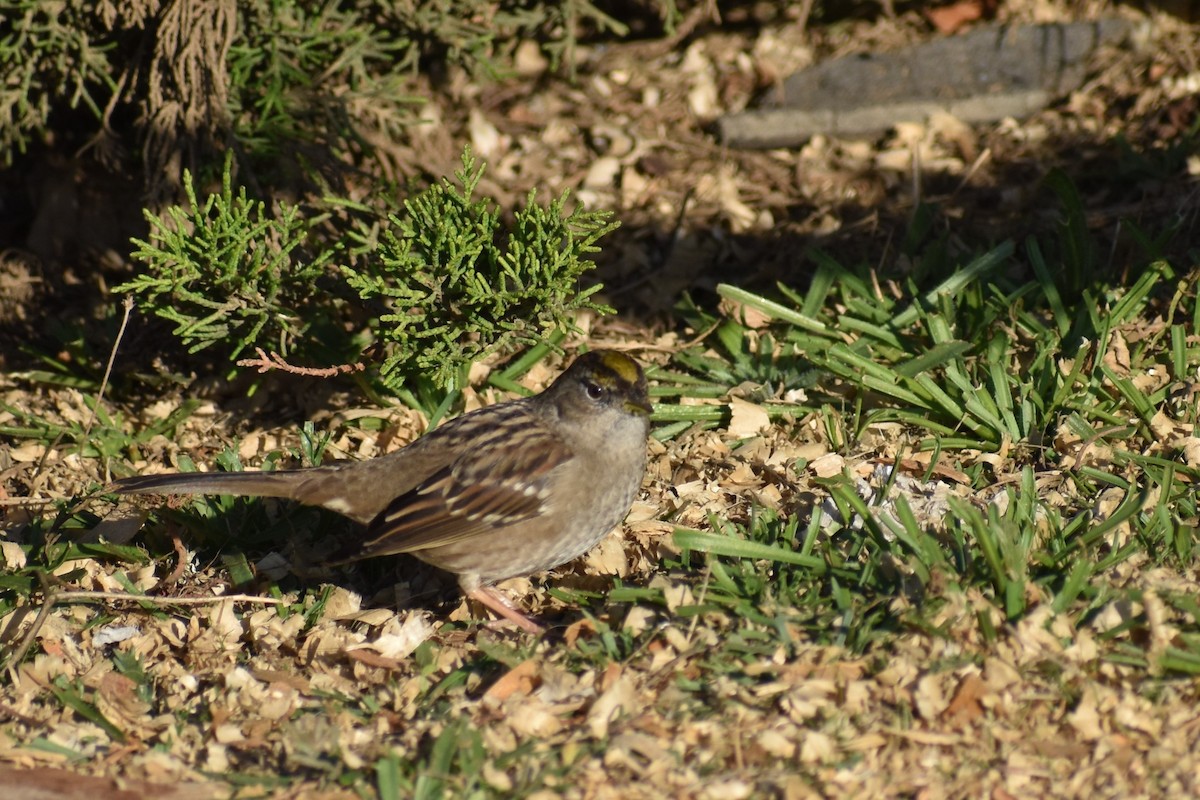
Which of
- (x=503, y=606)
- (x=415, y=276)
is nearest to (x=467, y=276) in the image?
(x=415, y=276)

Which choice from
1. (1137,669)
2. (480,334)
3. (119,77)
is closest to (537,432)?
(480,334)

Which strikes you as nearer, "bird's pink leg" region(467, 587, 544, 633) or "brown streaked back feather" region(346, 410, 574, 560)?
"bird's pink leg" region(467, 587, 544, 633)

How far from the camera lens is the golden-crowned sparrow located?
16.2 ft

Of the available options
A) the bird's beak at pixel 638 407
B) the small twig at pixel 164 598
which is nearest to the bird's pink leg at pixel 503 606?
the small twig at pixel 164 598

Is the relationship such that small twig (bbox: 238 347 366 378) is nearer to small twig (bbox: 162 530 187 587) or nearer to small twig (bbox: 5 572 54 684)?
small twig (bbox: 162 530 187 587)

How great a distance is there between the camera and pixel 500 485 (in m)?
5.07

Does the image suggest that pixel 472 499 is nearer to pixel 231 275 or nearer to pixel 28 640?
pixel 231 275

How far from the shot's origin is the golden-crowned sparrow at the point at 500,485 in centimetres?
494

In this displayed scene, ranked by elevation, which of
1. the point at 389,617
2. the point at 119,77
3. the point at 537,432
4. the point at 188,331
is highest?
the point at 119,77

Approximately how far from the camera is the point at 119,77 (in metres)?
6.51

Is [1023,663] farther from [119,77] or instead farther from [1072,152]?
[119,77]

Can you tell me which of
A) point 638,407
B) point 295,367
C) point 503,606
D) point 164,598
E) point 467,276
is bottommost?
point 503,606

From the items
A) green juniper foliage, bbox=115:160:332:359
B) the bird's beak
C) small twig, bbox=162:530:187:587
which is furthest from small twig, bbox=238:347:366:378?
the bird's beak

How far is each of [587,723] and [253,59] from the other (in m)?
3.87
